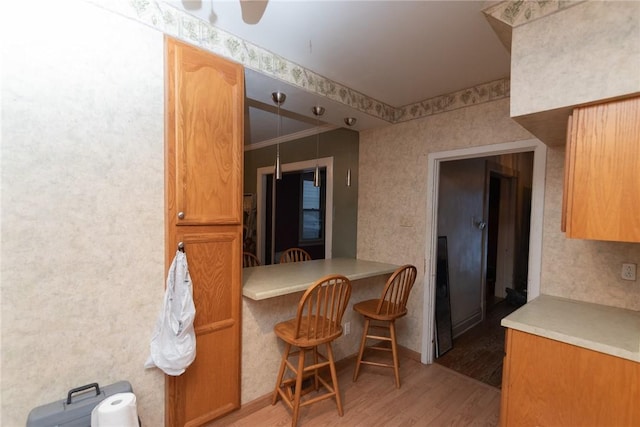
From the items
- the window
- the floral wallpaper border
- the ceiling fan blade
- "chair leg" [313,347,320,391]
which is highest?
the ceiling fan blade

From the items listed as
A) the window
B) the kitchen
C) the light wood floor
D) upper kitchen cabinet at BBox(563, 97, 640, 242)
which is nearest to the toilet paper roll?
the kitchen

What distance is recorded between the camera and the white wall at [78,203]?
1.26 metres

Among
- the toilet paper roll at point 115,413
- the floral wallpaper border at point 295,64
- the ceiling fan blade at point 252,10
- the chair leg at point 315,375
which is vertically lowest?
the chair leg at point 315,375

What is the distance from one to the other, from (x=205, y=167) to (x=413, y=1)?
1439 mm

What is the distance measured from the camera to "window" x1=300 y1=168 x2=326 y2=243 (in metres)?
5.05

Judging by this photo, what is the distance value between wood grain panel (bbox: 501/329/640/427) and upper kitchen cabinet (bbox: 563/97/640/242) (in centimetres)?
55

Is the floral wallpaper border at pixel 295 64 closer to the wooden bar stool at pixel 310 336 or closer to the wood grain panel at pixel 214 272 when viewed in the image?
the wood grain panel at pixel 214 272

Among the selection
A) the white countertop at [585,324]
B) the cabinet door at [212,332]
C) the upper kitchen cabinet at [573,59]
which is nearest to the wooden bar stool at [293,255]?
the cabinet door at [212,332]

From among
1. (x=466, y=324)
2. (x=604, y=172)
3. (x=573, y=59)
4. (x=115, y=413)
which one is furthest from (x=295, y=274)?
(x=466, y=324)

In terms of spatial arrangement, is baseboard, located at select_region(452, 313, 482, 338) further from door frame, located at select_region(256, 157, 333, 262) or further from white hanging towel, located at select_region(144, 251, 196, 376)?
white hanging towel, located at select_region(144, 251, 196, 376)

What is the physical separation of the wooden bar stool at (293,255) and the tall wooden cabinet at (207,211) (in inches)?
54.8

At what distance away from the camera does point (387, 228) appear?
3.17 metres

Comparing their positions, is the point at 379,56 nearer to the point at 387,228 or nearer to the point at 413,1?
the point at 413,1

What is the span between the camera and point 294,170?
4.15 metres
